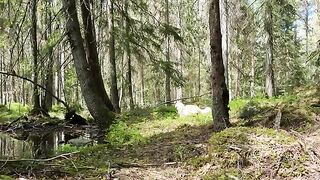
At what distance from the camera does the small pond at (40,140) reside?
31.4ft

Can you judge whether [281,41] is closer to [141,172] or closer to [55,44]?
[55,44]

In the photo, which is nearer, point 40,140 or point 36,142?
point 36,142

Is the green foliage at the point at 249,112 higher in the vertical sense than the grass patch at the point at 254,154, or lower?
higher

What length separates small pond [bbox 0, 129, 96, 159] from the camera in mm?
9577

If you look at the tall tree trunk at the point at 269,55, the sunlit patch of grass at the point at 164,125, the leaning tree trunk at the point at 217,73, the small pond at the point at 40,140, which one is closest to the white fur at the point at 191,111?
the sunlit patch of grass at the point at 164,125

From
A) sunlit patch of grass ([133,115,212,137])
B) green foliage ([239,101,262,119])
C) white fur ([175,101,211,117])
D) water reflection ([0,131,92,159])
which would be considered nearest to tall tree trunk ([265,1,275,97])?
white fur ([175,101,211,117])

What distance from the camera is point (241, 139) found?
199 inches

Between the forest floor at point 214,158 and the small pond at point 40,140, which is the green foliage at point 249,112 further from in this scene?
the small pond at point 40,140

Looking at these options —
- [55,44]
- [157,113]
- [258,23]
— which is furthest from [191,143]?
[258,23]

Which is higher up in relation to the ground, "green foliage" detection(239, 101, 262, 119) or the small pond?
"green foliage" detection(239, 101, 262, 119)

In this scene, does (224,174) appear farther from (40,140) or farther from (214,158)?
(40,140)

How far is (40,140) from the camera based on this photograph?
1186cm

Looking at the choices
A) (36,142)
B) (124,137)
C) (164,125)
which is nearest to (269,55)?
(164,125)

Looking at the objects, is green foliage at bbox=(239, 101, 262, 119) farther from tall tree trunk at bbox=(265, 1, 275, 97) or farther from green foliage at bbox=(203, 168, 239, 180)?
tall tree trunk at bbox=(265, 1, 275, 97)
